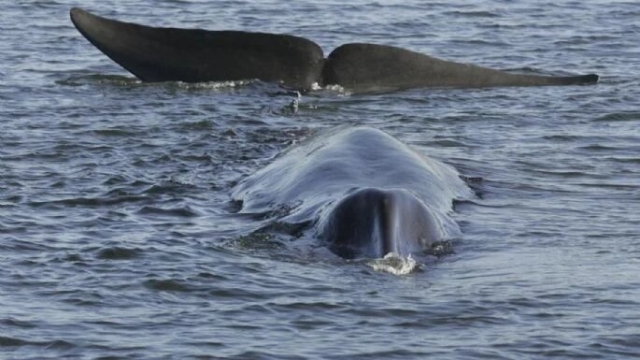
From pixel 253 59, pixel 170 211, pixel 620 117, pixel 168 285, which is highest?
pixel 253 59

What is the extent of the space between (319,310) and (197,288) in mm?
751

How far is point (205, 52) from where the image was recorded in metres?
14.5

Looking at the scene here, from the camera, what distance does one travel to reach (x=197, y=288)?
8695 mm

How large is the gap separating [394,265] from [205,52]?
6.16 meters

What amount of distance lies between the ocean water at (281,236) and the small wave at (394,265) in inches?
1.1

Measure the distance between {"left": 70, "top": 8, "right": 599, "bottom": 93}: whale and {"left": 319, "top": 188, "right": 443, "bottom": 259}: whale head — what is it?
17.1 feet

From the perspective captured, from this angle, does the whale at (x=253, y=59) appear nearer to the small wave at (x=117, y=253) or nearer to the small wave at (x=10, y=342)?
the small wave at (x=117, y=253)

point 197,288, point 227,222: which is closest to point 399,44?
point 227,222

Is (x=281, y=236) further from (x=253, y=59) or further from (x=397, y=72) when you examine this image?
(x=397, y=72)

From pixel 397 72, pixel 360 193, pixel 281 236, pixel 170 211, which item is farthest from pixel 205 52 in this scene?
pixel 360 193

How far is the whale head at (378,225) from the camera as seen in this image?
8602mm

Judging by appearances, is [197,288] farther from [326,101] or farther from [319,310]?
[326,101]

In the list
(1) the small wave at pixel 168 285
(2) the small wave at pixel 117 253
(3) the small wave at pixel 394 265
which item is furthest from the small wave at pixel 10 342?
(3) the small wave at pixel 394 265

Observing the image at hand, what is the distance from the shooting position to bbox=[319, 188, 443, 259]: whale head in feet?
28.2
